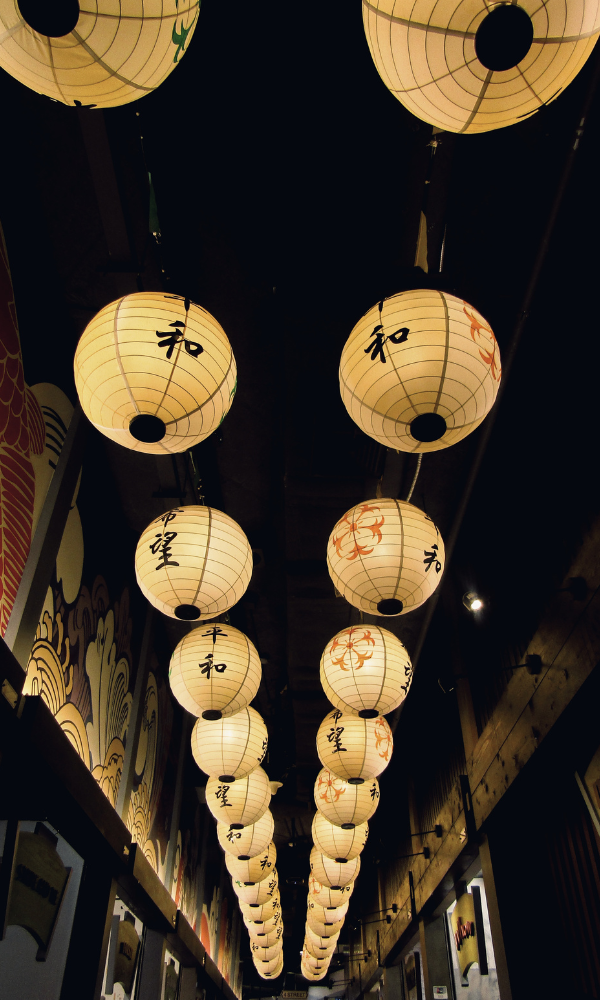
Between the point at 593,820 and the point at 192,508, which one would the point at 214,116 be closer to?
the point at 192,508

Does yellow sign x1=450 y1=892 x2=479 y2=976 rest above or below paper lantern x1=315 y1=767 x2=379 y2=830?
Result: below

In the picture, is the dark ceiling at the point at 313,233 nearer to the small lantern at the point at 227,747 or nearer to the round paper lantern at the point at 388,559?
the round paper lantern at the point at 388,559

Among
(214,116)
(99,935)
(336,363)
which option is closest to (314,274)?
(336,363)

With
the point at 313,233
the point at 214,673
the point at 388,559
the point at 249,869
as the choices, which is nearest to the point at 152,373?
the point at 388,559

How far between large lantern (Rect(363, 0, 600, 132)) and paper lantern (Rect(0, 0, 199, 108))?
28.1 inches

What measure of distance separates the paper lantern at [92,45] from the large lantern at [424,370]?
137 cm

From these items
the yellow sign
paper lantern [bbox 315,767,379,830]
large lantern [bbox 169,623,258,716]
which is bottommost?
the yellow sign

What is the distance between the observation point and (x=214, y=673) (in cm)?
419

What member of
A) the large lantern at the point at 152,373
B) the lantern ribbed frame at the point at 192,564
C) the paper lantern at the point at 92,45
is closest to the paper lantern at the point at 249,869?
the lantern ribbed frame at the point at 192,564

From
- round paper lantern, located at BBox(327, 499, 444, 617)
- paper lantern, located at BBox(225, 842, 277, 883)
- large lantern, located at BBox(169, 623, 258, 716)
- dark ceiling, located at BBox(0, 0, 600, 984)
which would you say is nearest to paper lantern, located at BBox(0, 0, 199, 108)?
dark ceiling, located at BBox(0, 0, 600, 984)

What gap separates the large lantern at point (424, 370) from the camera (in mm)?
2668

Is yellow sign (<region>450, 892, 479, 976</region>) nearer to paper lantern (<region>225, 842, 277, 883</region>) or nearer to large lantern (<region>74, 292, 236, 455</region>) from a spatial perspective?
paper lantern (<region>225, 842, 277, 883</region>)

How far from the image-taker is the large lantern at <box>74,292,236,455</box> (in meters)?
2.70

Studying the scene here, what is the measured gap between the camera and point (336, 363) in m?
4.49
